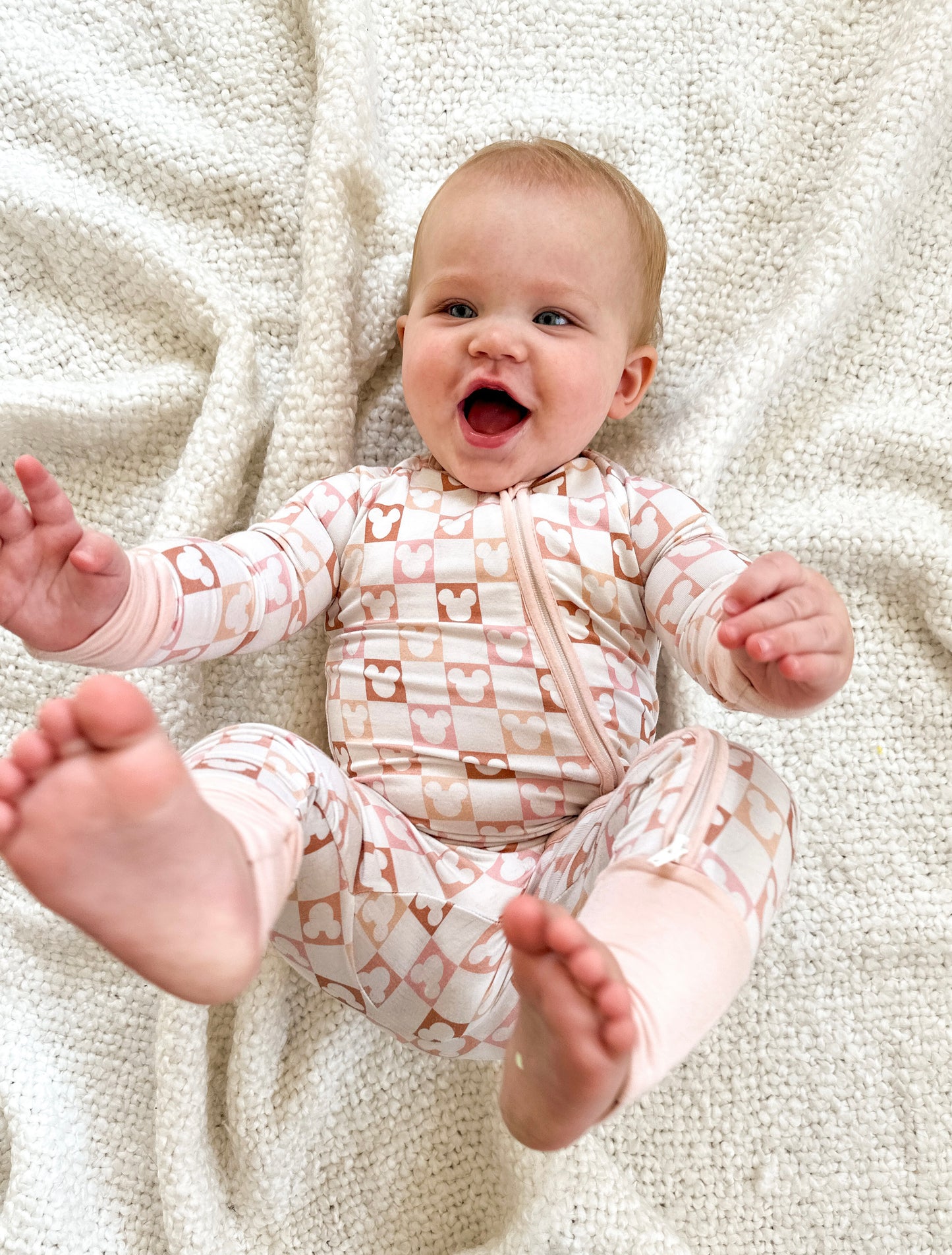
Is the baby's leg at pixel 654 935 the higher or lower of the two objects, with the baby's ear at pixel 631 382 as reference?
lower

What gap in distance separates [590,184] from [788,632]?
53 centimetres

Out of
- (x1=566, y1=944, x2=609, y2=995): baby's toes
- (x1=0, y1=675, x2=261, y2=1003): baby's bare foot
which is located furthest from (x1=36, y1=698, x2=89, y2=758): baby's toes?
(x1=566, y1=944, x2=609, y2=995): baby's toes


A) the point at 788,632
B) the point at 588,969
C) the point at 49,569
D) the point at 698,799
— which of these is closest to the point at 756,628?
the point at 788,632

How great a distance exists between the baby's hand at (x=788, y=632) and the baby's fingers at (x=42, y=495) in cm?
48

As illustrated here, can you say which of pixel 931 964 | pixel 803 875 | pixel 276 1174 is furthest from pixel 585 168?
pixel 276 1174

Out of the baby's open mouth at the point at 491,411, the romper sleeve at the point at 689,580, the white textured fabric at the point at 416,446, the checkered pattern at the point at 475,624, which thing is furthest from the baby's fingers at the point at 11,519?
the romper sleeve at the point at 689,580

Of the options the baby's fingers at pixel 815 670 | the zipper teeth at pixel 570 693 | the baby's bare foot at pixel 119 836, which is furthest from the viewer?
the zipper teeth at pixel 570 693

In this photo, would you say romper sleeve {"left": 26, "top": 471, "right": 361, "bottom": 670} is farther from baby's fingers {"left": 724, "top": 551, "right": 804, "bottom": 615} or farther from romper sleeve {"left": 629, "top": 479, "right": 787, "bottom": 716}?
baby's fingers {"left": 724, "top": 551, "right": 804, "bottom": 615}

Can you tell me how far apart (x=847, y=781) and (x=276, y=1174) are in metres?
0.72

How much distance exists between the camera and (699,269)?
1.13 meters

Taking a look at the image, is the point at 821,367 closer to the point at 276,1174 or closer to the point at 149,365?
the point at 149,365

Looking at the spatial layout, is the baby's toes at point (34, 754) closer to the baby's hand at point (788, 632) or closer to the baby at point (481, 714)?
the baby at point (481, 714)

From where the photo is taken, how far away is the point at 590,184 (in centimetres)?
97

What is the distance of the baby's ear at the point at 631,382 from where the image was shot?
104 cm
